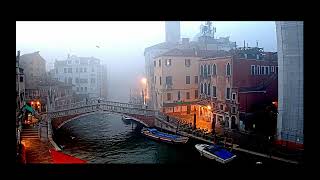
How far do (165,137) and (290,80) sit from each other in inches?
143

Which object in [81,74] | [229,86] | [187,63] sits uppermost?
[187,63]

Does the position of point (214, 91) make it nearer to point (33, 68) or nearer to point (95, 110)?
point (95, 110)

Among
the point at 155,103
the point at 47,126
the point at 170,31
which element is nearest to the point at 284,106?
the point at 155,103

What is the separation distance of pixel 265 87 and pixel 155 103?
10.2 feet

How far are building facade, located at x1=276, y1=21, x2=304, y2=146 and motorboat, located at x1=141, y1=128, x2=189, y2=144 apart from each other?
2.74 m

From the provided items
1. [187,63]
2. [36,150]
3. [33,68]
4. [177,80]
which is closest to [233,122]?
[177,80]

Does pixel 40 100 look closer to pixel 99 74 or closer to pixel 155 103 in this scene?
pixel 99 74

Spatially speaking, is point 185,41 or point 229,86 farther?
point 185,41

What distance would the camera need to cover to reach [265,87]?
683 centimetres

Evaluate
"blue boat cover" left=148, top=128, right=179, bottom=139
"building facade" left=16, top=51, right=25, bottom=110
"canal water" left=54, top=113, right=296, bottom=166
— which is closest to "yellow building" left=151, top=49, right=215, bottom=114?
"blue boat cover" left=148, top=128, right=179, bottom=139

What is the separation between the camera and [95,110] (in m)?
8.46

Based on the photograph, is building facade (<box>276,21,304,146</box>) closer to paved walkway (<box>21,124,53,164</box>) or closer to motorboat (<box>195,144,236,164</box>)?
motorboat (<box>195,144,236,164</box>)

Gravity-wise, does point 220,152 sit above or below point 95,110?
below
